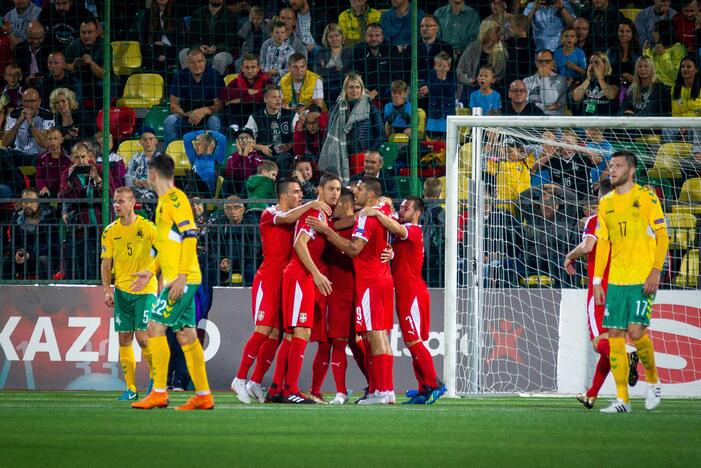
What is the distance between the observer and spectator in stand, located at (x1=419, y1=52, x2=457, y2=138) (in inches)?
572

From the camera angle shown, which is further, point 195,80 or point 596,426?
point 195,80

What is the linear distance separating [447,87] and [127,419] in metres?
8.24

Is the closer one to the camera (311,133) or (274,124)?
(311,133)

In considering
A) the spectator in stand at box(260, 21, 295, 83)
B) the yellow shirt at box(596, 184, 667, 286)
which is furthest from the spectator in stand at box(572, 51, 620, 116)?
the yellow shirt at box(596, 184, 667, 286)

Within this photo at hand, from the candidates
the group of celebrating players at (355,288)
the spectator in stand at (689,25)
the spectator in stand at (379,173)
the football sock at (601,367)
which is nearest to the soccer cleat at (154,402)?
the group of celebrating players at (355,288)

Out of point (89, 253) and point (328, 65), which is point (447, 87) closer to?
point (328, 65)

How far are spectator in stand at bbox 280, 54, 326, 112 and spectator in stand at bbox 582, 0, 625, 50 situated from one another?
4018 mm

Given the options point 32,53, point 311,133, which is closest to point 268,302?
point 311,133

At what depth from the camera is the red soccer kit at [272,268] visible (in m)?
10.4

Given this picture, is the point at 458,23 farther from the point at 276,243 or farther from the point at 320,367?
the point at 320,367

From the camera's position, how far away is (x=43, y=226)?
42.7 ft

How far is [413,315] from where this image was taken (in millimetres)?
10414

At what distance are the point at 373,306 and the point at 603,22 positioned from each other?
302 inches

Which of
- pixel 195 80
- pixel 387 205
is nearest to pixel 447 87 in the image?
pixel 195 80
